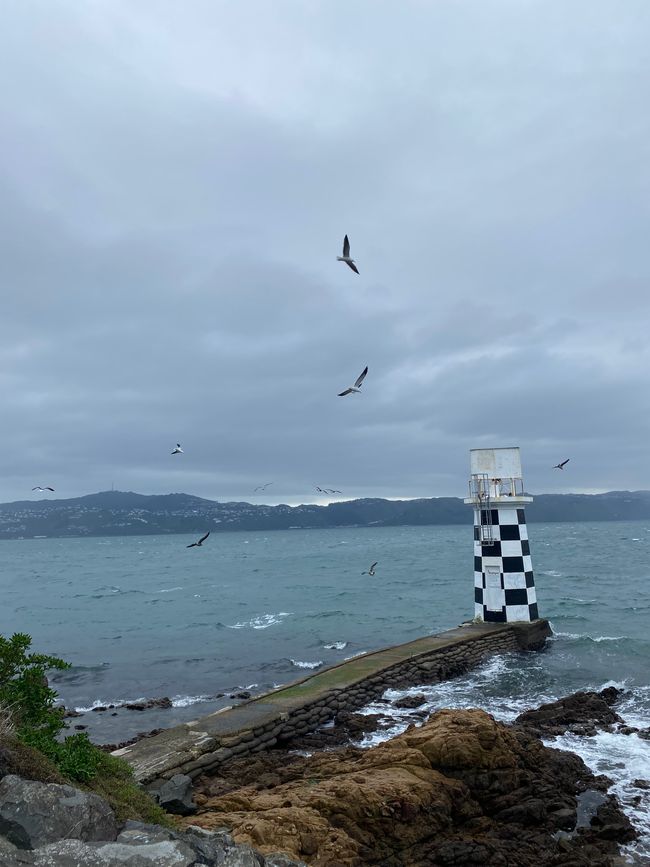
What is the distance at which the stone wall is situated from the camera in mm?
11414

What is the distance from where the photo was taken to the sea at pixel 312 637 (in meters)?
16.3

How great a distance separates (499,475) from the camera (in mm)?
21406

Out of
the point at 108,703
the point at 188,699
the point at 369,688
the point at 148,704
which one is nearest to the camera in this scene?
the point at 369,688

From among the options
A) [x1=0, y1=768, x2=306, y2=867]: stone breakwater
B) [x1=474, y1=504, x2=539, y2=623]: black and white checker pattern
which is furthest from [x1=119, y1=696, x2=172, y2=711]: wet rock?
[x1=0, y1=768, x2=306, y2=867]: stone breakwater

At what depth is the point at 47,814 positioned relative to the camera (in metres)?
5.31

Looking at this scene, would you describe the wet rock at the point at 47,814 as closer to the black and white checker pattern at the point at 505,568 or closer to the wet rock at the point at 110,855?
the wet rock at the point at 110,855

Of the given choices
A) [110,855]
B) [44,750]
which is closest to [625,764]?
[44,750]

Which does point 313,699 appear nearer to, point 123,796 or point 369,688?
point 369,688

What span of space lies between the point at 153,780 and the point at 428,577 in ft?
159

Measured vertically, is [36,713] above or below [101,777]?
above

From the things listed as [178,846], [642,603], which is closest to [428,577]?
[642,603]

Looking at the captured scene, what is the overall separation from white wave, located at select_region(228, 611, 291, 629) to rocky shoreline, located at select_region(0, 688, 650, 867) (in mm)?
21697

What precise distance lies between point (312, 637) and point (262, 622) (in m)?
5.90

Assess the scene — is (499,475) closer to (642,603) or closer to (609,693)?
(609,693)
